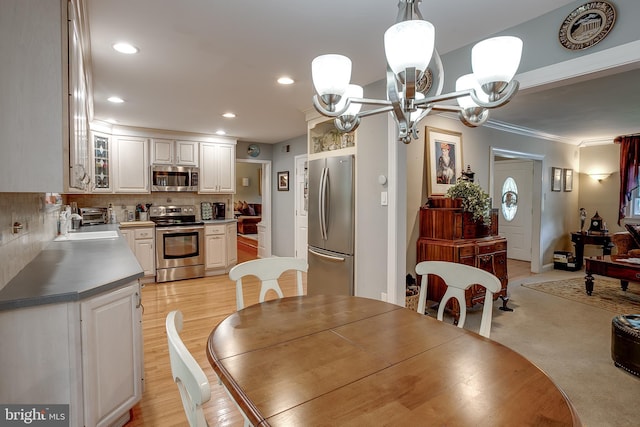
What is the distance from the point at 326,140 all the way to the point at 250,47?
168 cm

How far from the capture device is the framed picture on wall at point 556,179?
19.6 ft

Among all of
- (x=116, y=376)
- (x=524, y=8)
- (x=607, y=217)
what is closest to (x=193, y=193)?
(x=116, y=376)

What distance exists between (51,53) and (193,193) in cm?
454

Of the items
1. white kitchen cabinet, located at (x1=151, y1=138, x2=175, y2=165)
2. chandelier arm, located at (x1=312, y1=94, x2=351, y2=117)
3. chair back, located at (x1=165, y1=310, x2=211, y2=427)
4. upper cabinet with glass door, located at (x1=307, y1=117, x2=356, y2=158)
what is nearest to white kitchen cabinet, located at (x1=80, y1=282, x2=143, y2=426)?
chair back, located at (x1=165, y1=310, x2=211, y2=427)

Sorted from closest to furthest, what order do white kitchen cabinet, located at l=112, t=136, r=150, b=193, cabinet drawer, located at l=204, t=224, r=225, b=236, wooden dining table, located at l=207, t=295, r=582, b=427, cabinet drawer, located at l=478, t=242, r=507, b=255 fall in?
1. wooden dining table, located at l=207, t=295, r=582, b=427
2. cabinet drawer, located at l=478, t=242, r=507, b=255
3. white kitchen cabinet, located at l=112, t=136, r=150, b=193
4. cabinet drawer, located at l=204, t=224, r=225, b=236

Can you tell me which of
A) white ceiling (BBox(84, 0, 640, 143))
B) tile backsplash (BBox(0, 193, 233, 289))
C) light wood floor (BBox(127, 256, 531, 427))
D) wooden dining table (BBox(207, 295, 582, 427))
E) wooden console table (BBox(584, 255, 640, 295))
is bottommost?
light wood floor (BBox(127, 256, 531, 427))

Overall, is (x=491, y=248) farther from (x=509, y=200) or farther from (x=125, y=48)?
(x=125, y=48)

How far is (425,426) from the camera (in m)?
0.80

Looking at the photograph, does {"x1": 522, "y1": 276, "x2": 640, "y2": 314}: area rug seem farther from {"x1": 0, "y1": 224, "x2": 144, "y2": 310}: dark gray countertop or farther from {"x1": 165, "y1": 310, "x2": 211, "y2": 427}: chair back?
{"x1": 0, "y1": 224, "x2": 144, "y2": 310}: dark gray countertop

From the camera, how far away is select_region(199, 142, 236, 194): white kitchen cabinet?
5637 millimetres

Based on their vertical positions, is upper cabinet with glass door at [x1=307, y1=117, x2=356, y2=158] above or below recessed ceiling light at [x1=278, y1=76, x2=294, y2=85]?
below

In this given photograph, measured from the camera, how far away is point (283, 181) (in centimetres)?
650

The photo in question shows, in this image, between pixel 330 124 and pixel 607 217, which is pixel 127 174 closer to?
pixel 330 124

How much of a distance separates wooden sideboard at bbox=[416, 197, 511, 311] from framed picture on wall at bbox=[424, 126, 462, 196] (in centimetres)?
28
